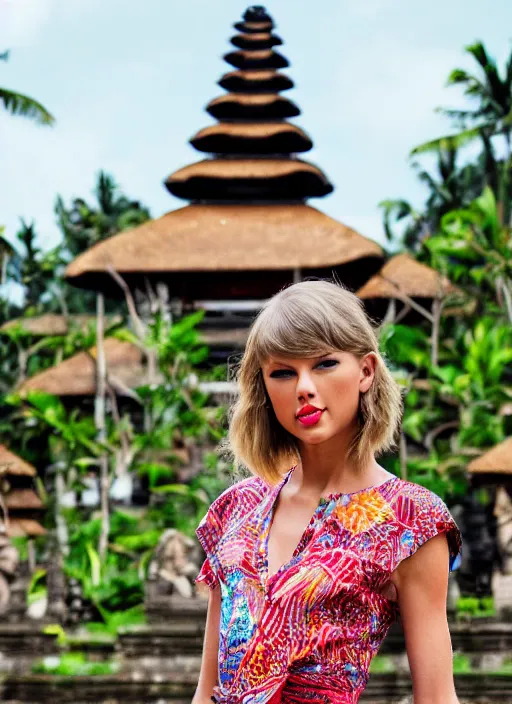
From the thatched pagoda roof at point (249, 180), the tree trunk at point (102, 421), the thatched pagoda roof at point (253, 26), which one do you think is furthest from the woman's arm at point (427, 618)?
the thatched pagoda roof at point (253, 26)

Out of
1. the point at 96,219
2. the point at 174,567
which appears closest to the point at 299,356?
the point at 174,567

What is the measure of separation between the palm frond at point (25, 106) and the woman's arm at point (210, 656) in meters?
14.6

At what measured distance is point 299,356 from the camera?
5.76ft

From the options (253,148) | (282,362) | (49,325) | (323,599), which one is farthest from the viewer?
(49,325)

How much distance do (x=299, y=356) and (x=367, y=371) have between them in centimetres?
13

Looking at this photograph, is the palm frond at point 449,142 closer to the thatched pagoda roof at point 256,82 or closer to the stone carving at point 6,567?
the thatched pagoda roof at point 256,82

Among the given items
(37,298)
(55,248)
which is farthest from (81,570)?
(37,298)

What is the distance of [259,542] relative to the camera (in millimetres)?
1798

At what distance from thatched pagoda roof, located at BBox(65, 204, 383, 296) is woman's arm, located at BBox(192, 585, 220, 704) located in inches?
591

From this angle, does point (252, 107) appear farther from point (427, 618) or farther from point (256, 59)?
point (427, 618)

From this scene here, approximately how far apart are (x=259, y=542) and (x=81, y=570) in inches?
525

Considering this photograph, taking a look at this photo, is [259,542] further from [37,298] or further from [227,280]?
[37,298]

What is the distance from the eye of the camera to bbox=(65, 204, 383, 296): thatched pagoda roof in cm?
1702

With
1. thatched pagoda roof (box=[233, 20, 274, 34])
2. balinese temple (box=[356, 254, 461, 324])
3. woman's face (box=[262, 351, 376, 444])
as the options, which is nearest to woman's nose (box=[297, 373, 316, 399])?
woman's face (box=[262, 351, 376, 444])
